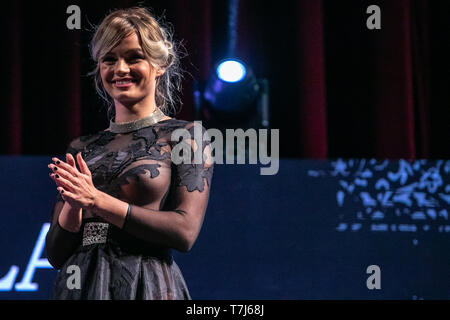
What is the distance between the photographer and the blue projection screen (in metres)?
1.87

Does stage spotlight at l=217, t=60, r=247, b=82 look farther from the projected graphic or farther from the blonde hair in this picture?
the blonde hair

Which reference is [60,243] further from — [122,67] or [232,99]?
[232,99]

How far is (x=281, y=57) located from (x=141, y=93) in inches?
72.8

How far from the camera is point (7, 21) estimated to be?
115 inches

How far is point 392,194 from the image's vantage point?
1994mm

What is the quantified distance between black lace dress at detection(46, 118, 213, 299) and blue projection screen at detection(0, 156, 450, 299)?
2.38 ft

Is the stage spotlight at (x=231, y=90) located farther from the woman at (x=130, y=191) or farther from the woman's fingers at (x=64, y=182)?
the woman's fingers at (x=64, y=182)

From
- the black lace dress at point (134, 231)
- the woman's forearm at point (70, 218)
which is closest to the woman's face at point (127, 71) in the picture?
the black lace dress at point (134, 231)

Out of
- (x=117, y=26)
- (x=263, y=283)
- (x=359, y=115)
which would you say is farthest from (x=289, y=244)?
(x=359, y=115)

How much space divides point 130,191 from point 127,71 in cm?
26

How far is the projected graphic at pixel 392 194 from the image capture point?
1.96 meters

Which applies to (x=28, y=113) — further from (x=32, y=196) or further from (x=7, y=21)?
(x=32, y=196)
